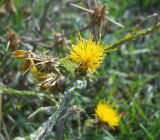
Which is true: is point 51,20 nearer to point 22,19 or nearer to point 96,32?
point 22,19

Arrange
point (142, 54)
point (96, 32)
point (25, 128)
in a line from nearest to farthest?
point (25, 128) → point (96, 32) → point (142, 54)

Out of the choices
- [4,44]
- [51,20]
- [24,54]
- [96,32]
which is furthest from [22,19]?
[24,54]

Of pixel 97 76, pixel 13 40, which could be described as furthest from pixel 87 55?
pixel 97 76

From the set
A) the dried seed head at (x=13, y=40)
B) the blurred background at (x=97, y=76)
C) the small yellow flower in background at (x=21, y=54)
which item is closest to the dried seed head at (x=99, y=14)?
the blurred background at (x=97, y=76)

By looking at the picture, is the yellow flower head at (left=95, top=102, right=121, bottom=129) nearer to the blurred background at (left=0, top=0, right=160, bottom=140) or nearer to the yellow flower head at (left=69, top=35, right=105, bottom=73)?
the blurred background at (left=0, top=0, right=160, bottom=140)

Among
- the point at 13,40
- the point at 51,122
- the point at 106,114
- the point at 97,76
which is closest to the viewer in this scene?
the point at 51,122

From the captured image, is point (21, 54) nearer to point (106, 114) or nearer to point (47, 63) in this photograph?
point (47, 63)

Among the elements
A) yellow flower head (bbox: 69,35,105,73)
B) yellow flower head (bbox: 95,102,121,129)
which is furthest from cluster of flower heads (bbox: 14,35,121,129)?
yellow flower head (bbox: 95,102,121,129)
